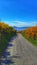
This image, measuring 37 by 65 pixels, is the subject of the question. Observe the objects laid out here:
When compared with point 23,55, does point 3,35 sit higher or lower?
higher

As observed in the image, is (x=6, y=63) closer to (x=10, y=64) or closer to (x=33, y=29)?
(x=10, y=64)

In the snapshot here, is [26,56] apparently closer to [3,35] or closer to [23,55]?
[23,55]

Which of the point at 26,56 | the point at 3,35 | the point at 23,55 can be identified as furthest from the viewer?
the point at 3,35

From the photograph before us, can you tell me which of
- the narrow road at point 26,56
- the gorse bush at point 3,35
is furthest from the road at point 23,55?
the gorse bush at point 3,35

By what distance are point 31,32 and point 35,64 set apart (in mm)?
17342

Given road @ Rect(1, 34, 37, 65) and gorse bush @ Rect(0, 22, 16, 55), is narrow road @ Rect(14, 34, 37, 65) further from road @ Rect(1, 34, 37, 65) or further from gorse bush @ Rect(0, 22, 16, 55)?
gorse bush @ Rect(0, 22, 16, 55)

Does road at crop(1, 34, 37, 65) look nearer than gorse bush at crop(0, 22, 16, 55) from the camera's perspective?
Yes

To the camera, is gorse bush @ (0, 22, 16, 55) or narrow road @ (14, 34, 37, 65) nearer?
narrow road @ (14, 34, 37, 65)

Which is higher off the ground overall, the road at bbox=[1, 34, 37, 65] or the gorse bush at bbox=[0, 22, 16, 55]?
the gorse bush at bbox=[0, 22, 16, 55]

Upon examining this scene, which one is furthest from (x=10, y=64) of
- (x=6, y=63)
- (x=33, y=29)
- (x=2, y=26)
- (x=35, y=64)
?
(x=33, y=29)

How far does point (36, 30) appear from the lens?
2664 centimetres

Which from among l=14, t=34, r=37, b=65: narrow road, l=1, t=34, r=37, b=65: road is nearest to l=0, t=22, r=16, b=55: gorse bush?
l=1, t=34, r=37, b=65: road

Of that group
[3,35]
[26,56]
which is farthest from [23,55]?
[3,35]

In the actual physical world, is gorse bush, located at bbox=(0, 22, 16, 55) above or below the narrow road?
above
